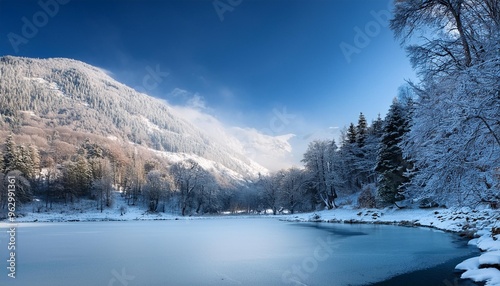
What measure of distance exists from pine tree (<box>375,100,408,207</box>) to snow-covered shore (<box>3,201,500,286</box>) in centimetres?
211

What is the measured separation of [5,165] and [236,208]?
67.7 metres

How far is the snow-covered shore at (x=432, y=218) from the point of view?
8.10 m

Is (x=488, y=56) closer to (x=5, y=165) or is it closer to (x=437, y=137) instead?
(x=437, y=137)

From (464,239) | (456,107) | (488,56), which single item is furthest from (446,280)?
(464,239)

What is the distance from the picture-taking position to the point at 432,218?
24.8 metres

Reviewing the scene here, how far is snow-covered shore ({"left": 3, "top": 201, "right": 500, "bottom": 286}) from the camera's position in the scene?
810cm

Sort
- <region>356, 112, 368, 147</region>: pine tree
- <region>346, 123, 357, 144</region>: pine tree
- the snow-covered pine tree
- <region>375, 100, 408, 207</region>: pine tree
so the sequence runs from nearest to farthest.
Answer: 1. the snow-covered pine tree
2. <region>375, 100, 408, 207</region>: pine tree
3. <region>356, 112, 368, 147</region>: pine tree
4. <region>346, 123, 357, 144</region>: pine tree

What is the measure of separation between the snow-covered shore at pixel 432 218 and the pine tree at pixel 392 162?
6.93 feet

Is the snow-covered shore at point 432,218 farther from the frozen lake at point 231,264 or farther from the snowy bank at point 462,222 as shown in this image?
the frozen lake at point 231,264

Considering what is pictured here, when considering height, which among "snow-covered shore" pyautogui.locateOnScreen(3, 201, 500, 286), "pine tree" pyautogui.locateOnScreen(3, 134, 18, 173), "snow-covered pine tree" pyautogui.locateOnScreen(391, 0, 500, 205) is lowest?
"snow-covered shore" pyautogui.locateOnScreen(3, 201, 500, 286)

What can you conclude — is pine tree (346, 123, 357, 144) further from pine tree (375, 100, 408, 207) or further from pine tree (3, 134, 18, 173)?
pine tree (3, 134, 18, 173)

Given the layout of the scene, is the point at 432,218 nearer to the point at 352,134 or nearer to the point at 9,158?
the point at 352,134

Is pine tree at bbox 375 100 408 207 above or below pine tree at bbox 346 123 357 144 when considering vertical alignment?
below

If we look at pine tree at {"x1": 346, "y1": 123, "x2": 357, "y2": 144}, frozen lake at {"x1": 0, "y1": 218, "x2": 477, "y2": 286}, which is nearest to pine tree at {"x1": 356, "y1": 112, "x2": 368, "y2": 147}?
pine tree at {"x1": 346, "y1": 123, "x2": 357, "y2": 144}
